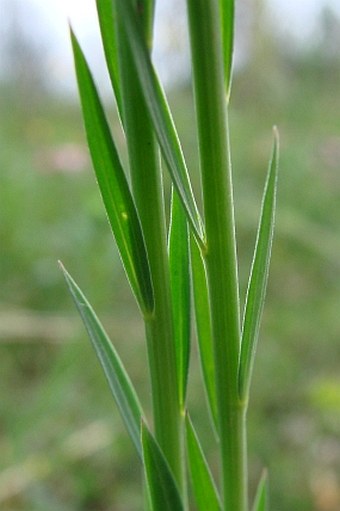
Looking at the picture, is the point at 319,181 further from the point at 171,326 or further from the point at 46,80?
the point at 171,326

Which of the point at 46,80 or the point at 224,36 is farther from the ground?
the point at 46,80

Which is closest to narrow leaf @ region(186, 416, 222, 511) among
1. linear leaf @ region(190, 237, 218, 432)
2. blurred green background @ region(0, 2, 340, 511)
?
linear leaf @ region(190, 237, 218, 432)

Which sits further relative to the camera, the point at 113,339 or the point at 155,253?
the point at 113,339

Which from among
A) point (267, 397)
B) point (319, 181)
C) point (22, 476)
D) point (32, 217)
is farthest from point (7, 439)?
point (319, 181)

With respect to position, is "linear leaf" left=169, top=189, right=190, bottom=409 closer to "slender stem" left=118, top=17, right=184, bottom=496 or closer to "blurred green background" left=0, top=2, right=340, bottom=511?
"slender stem" left=118, top=17, right=184, bottom=496

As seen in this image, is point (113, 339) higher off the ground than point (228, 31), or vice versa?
point (228, 31)

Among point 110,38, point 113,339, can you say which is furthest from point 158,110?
point 113,339

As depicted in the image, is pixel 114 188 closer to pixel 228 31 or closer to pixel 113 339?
pixel 228 31
